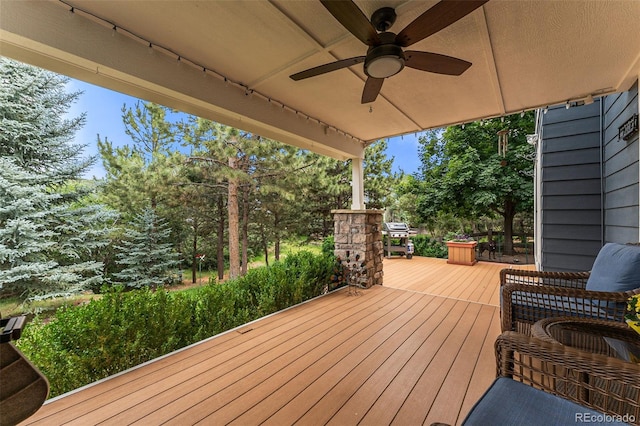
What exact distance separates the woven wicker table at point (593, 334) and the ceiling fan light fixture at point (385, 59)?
1782 millimetres

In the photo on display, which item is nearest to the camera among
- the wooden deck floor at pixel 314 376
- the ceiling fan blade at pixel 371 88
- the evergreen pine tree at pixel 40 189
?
the wooden deck floor at pixel 314 376

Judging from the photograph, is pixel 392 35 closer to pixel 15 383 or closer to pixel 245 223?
pixel 15 383

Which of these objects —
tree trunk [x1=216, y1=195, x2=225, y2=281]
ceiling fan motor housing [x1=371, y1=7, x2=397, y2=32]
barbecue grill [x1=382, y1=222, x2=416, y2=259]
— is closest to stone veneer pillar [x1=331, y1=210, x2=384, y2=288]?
ceiling fan motor housing [x1=371, y1=7, x2=397, y2=32]

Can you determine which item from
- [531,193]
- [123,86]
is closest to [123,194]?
[123,86]

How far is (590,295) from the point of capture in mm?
1664

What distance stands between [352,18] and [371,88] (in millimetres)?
753

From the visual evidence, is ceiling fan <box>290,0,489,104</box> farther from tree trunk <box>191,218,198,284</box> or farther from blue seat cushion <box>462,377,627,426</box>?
tree trunk <box>191,218,198,284</box>

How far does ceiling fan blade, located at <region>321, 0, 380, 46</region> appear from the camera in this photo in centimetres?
127

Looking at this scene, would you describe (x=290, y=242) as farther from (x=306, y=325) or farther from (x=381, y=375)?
(x=381, y=375)

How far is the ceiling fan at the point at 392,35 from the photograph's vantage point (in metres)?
1.31

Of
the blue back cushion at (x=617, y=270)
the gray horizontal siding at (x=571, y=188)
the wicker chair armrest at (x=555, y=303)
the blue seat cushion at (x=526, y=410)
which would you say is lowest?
the blue seat cushion at (x=526, y=410)

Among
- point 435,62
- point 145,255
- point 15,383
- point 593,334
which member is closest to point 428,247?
point 593,334

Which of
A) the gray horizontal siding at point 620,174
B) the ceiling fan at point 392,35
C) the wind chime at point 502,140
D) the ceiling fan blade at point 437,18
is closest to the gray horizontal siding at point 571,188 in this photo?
the gray horizontal siding at point 620,174

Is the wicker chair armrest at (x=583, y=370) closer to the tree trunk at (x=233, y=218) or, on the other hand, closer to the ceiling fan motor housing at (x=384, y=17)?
the ceiling fan motor housing at (x=384, y=17)
